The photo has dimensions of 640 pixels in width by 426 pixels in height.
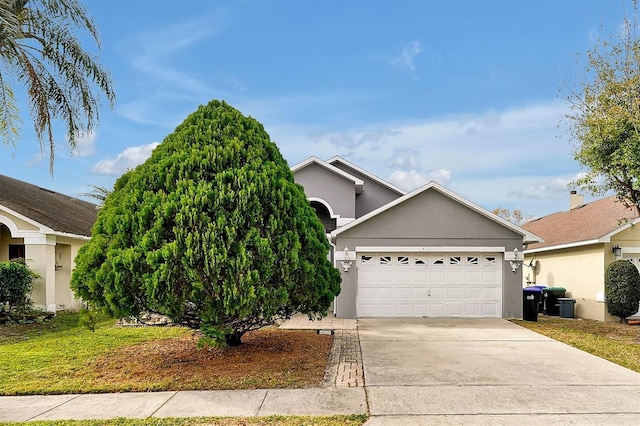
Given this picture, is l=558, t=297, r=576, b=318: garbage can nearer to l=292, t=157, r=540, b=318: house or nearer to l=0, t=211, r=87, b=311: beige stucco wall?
l=292, t=157, r=540, b=318: house

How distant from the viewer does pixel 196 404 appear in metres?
6.33

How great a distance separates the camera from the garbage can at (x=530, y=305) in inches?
583

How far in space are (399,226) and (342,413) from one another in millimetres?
9705

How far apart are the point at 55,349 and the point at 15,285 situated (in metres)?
5.14

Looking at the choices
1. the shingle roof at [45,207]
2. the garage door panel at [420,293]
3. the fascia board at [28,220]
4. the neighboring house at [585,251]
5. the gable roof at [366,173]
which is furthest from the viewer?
the gable roof at [366,173]

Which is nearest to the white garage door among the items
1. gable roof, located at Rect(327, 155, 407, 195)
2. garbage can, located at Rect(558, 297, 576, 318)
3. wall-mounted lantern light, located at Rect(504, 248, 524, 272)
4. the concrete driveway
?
wall-mounted lantern light, located at Rect(504, 248, 524, 272)

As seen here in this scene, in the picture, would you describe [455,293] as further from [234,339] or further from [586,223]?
[234,339]

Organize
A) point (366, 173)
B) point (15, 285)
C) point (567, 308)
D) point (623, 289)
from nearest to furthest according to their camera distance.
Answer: point (15, 285)
point (623, 289)
point (567, 308)
point (366, 173)

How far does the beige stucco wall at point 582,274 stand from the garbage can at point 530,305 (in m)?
2.56

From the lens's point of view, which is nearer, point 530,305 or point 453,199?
point 530,305

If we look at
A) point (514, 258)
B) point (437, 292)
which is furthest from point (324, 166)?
point (514, 258)

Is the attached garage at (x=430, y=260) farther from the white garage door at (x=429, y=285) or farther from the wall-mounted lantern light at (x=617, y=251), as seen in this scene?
the wall-mounted lantern light at (x=617, y=251)

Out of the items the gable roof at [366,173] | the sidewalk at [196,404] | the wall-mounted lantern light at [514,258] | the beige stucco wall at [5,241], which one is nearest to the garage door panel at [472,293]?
the wall-mounted lantern light at [514,258]

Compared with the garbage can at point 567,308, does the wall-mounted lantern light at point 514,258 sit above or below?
above
